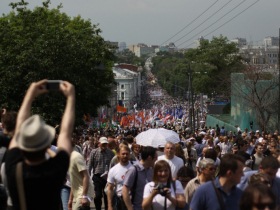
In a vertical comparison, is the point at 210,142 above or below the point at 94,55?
below

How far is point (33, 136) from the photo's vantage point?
532 cm

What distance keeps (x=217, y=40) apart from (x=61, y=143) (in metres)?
109

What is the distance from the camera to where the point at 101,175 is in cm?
1602

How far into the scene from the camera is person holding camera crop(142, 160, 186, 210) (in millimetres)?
9172

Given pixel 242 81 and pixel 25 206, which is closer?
pixel 25 206

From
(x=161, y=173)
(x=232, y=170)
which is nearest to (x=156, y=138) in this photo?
(x=161, y=173)

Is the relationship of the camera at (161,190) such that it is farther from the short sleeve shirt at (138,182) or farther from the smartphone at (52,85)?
the smartphone at (52,85)

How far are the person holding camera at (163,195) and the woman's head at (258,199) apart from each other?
3.27 metres

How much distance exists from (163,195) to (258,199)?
3402mm

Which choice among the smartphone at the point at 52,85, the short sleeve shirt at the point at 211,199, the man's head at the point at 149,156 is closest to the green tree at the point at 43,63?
the man's head at the point at 149,156

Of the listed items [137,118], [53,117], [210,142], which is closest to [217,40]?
[137,118]

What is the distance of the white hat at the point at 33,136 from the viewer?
5.34 meters

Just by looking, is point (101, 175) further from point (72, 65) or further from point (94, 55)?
point (94, 55)

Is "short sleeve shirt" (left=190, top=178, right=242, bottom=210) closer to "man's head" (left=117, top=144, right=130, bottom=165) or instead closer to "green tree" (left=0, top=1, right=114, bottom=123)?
"man's head" (left=117, top=144, right=130, bottom=165)
